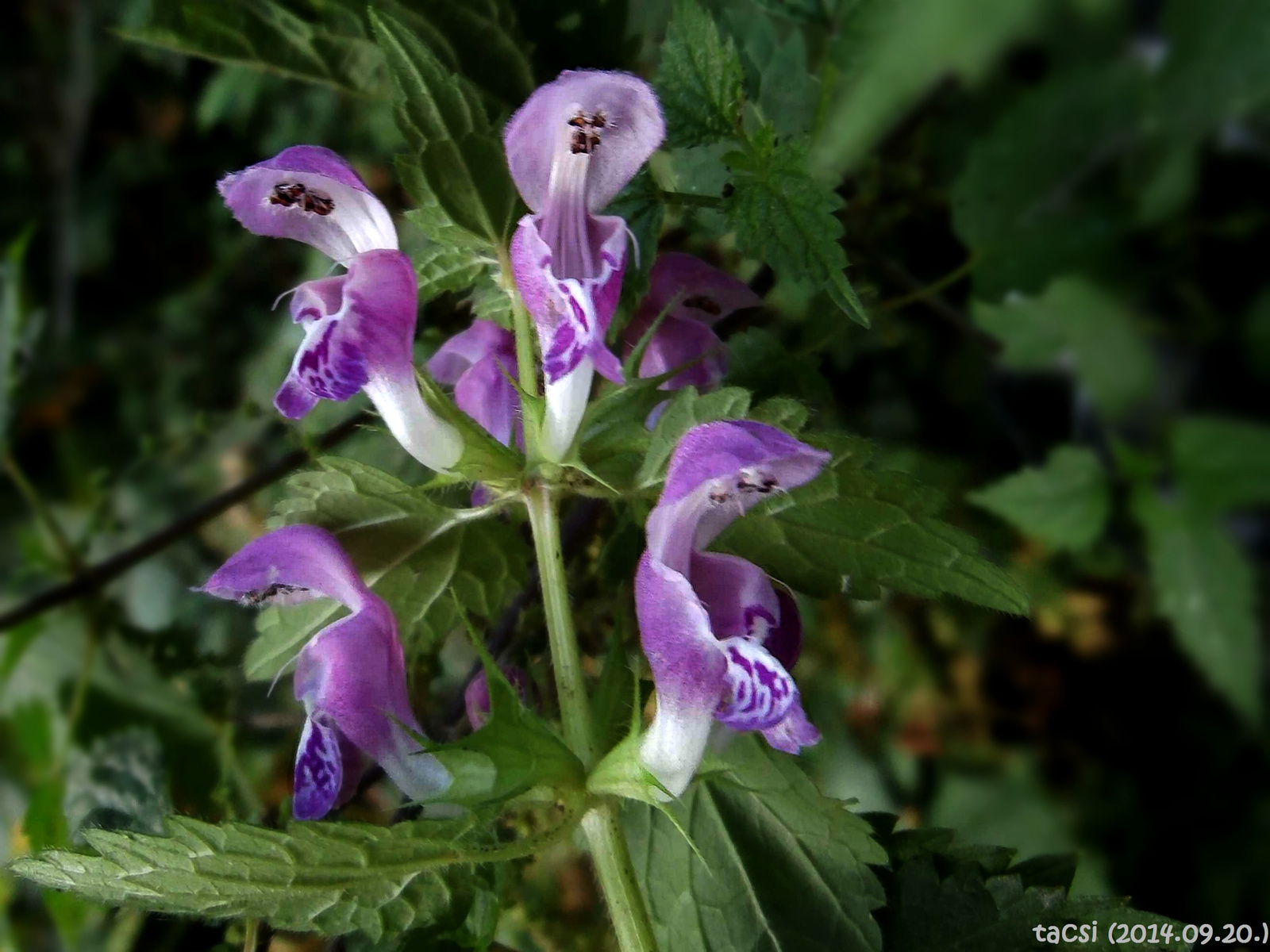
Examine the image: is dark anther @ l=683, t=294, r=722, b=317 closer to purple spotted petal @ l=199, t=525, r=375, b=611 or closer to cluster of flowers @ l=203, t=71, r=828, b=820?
cluster of flowers @ l=203, t=71, r=828, b=820

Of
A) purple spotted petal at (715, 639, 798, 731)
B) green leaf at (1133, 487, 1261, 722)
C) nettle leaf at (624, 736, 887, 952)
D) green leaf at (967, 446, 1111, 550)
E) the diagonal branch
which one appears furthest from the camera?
green leaf at (1133, 487, 1261, 722)

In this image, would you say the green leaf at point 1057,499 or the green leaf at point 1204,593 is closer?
the green leaf at point 1057,499

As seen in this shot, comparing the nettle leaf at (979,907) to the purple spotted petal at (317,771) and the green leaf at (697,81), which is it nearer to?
the purple spotted petal at (317,771)

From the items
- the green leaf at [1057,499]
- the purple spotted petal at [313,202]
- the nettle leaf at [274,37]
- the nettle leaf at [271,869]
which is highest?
the nettle leaf at [274,37]

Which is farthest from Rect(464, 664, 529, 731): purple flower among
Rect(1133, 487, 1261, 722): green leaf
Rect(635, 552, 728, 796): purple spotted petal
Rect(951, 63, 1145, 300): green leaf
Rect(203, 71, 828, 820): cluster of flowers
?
Rect(1133, 487, 1261, 722): green leaf

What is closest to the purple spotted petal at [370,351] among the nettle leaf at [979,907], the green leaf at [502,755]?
the green leaf at [502,755]
